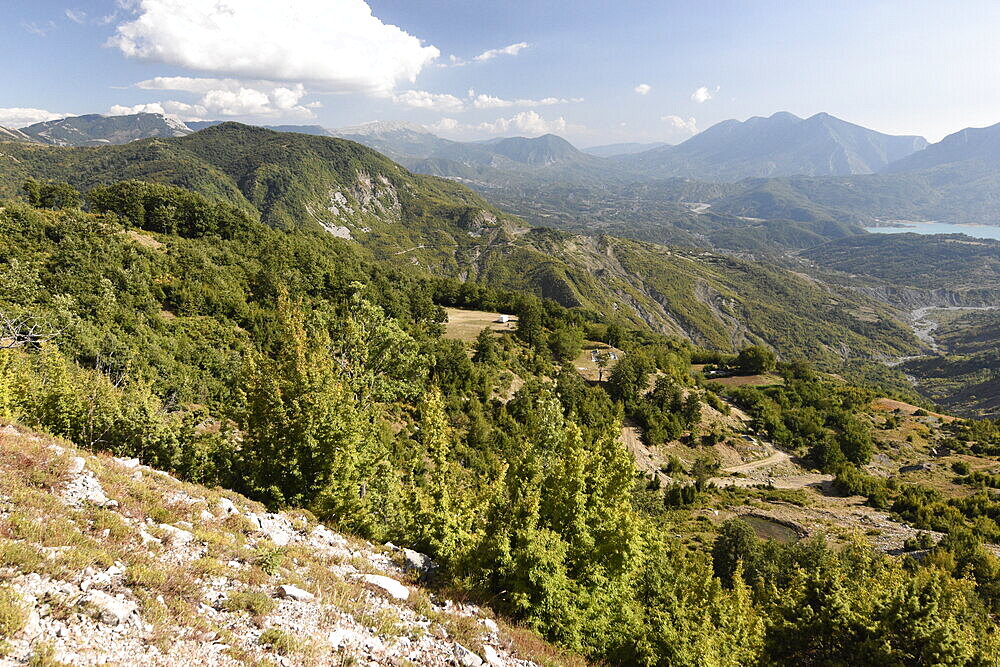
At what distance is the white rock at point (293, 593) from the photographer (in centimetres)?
923

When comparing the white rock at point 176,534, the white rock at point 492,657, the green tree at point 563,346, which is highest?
the white rock at point 176,534

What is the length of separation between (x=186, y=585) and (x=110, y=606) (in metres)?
1.61

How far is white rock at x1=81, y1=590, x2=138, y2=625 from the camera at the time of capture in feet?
21.6

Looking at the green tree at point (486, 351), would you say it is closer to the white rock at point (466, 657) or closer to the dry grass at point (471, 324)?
the dry grass at point (471, 324)

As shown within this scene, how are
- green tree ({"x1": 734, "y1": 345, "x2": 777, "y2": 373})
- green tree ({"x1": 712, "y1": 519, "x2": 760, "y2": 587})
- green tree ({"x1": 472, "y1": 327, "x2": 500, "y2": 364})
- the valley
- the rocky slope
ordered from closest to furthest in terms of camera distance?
1. the rocky slope
2. the valley
3. green tree ({"x1": 712, "y1": 519, "x2": 760, "y2": 587})
4. green tree ({"x1": 472, "y1": 327, "x2": 500, "y2": 364})
5. green tree ({"x1": 734, "y1": 345, "x2": 777, "y2": 373})

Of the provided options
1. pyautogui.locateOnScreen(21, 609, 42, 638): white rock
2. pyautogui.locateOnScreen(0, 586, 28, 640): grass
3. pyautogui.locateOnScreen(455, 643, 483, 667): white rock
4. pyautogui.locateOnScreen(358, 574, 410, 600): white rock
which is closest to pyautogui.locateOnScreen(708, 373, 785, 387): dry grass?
pyautogui.locateOnScreen(358, 574, 410, 600): white rock

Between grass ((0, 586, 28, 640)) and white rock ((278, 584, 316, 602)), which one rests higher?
grass ((0, 586, 28, 640))

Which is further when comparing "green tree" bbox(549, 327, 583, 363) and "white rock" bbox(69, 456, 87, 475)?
"green tree" bbox(549, 327, 583, 363)

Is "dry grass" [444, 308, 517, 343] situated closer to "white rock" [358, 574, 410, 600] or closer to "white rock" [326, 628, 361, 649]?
"white rock" [358, 574, 410, 600]

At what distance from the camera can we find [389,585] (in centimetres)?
1113

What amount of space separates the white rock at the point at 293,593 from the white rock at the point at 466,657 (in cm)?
335

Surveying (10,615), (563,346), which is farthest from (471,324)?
(10,615)

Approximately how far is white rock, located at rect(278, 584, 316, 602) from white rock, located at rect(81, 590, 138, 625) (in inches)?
107

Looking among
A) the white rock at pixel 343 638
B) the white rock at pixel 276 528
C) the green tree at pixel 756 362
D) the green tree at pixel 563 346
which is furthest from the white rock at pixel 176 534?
the green tree at pixel 756 362
